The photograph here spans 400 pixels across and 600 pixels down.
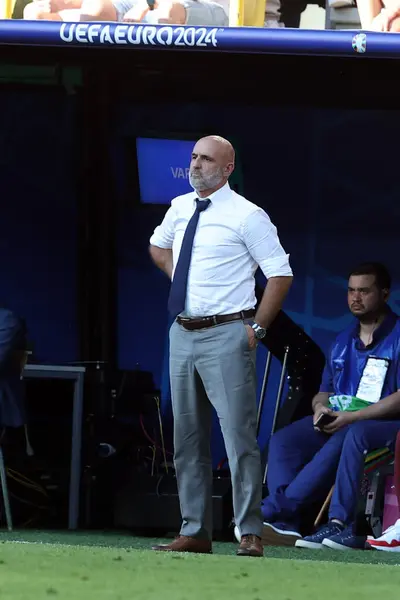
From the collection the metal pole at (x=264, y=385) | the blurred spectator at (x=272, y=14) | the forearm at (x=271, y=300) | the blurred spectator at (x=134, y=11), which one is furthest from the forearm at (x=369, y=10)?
the metal pole at (x=264, y=385)

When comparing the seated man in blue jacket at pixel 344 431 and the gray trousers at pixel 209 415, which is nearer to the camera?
the gray trousers at pixel 209 415

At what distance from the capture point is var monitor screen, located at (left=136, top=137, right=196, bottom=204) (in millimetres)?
9438

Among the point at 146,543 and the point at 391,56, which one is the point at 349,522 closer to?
the point at 146,543

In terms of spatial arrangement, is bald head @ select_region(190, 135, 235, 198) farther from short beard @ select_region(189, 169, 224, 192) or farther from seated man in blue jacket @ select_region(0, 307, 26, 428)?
seated man in blue jacket @ select_region(0, 307, 26, 428)

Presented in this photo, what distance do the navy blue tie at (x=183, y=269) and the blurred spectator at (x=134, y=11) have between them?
189 cm

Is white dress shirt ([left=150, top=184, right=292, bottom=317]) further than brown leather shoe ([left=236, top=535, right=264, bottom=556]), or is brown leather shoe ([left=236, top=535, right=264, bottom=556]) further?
white dress shirt ([left=150, top=184, right=292, bottom=317])

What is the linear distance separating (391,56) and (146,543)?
2764 mm

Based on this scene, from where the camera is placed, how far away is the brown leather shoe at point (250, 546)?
5941 mm

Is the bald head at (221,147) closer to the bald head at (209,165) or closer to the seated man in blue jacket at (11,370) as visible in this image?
the bald head at (209,165)

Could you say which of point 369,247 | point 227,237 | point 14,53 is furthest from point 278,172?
point 227,237

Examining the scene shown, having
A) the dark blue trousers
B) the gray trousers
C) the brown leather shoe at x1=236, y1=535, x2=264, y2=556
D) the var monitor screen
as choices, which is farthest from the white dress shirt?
the var monitor screen

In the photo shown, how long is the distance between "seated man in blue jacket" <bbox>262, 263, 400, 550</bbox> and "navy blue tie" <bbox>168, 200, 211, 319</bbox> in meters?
1.65

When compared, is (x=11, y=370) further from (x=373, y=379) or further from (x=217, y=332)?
(x=217, y=332)

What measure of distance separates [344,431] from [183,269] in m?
Answer: 1.82
